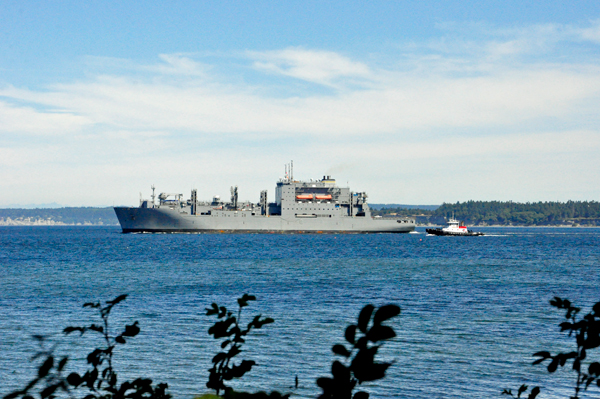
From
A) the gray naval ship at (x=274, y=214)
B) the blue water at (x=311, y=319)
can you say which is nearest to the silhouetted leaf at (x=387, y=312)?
the blue water at (x=311, y=319)

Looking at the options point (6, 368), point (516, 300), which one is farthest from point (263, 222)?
point (6, 368)

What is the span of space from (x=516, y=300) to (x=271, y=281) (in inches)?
542

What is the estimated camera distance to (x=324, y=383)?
6.60 feet

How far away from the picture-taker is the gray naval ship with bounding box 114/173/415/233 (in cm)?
9606

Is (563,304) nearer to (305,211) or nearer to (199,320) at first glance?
(199,320)

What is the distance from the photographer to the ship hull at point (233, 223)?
95.4 m

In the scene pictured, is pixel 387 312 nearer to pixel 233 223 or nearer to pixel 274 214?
pixel 233 223

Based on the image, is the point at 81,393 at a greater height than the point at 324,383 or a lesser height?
Answer: lesser

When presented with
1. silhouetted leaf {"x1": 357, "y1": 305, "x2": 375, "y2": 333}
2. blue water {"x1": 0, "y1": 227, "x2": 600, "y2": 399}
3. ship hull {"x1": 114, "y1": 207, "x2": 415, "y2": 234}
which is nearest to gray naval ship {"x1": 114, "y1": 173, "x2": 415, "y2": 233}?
ship hull {"x1": 114, "y1": 207, "x2": 415, "y2": 234}

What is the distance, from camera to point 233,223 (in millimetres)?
98688

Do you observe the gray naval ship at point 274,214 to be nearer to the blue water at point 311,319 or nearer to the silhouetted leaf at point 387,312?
the blue water at point 311,319

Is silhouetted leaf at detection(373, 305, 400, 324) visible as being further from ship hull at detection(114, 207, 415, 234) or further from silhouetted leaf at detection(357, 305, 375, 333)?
ship hull at detection(114, 207, 415, 234)

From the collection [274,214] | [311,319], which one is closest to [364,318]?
→ [311,319]

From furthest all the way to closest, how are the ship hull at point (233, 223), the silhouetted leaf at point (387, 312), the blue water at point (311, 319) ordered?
1. the ship hull at point (233, 223)
2. the blue water at point (311, 319)
3. the silhouetted leaf at point (387, 312)
